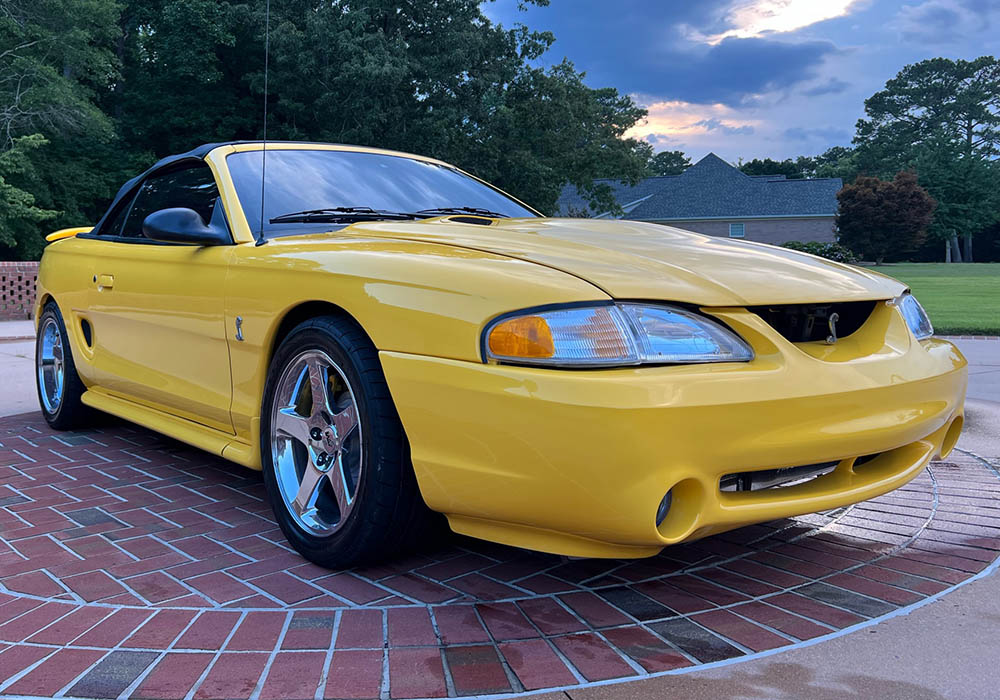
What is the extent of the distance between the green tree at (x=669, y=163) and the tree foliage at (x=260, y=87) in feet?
213

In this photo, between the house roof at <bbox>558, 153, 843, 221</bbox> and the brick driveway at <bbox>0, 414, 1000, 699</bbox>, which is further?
the house roof at <bbox>558, 153, 843, 221</bbox>

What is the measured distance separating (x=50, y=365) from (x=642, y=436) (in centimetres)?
422

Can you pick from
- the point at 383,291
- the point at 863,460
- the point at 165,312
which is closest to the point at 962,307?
the point at 863,460

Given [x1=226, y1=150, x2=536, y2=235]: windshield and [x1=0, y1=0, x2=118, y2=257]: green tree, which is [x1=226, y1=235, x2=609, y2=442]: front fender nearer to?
[x1=226, y1=150, x2=536, y2=235]: windshield

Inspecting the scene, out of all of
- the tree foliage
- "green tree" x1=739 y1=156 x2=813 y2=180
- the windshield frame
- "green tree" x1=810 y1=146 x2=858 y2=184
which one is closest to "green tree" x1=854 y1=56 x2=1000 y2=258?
"green tree" x1=810 y1=146 x2=858 y2=184

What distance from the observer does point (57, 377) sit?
16.0 ft

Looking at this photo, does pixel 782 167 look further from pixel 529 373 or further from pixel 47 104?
pixel 529 373

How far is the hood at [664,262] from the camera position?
2.26m

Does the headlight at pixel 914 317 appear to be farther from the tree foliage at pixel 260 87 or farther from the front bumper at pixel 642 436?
the tree foliage at pixel 260 87

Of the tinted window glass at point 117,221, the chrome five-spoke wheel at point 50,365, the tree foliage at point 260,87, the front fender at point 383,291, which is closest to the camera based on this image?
the front fender at point 383,291

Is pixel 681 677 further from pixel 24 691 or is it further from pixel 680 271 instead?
pixel 24 691

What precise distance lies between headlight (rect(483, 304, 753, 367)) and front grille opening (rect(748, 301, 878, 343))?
248 millimetres

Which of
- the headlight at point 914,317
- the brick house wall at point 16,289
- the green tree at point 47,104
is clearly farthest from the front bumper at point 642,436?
the green tree at point 47,104

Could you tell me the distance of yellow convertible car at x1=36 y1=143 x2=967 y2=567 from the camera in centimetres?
208
